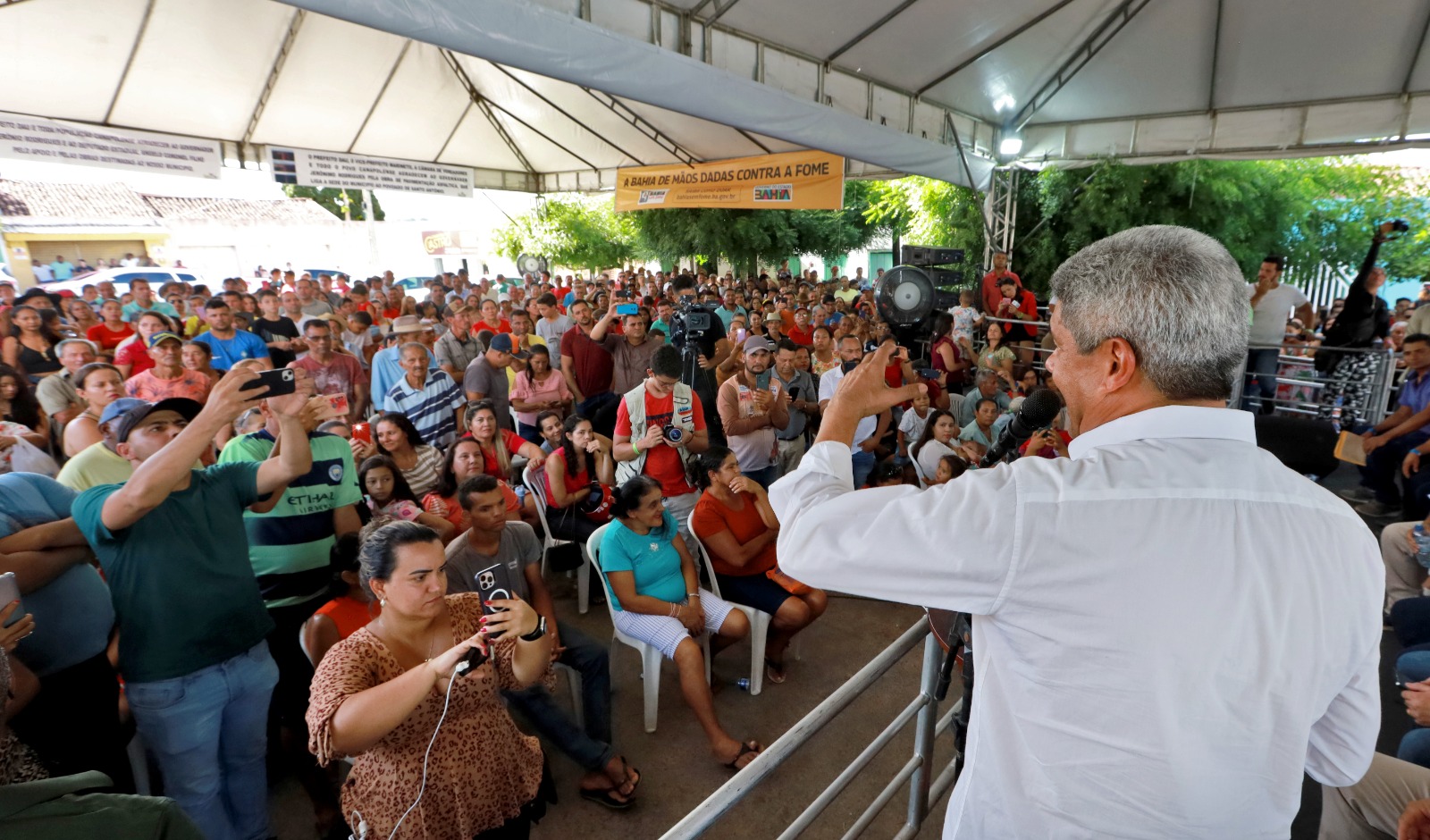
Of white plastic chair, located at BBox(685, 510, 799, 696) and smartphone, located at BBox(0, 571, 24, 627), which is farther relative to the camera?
white plastic chair, located at BBox(685, 510, 799, 696)

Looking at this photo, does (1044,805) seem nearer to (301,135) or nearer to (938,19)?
(938,19)

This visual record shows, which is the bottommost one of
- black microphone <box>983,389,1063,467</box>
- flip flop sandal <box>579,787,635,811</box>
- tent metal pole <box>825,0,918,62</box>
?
flip flop sandal <box>579,787,635,811</box>

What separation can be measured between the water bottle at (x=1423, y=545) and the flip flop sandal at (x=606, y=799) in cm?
335

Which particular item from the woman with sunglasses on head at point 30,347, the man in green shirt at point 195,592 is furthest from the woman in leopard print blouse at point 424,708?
the woman with sunglasses on head at point 30,347

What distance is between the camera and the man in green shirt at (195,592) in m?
1.87

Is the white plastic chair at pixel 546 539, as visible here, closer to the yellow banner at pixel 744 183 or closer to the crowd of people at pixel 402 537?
the crowd of people at pixel 402 537

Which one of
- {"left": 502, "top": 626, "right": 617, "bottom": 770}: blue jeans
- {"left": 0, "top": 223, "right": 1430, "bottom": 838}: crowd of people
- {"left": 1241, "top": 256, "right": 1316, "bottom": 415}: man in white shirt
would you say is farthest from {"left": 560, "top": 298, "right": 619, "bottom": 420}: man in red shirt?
{"left": 1241, "top": 256, "right": 1316, "bottom": 415}: man in white shirt

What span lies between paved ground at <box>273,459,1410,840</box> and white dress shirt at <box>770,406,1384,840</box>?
196 cm

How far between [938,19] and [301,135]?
8.45 meters

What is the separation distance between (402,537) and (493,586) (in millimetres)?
373

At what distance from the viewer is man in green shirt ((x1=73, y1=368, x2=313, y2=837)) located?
6.15 ft

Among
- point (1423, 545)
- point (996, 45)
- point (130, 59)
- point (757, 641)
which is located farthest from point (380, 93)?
point (1423, 545)

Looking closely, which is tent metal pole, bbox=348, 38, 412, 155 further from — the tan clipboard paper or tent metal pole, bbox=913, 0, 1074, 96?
the tan clipboard paper

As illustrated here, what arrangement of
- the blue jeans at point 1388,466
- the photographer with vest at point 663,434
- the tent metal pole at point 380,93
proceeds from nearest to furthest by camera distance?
1. the photographer with vest at point 663,434
2. the blue jeans at point 1388,466
3. the tent metal pole at point 380,93
